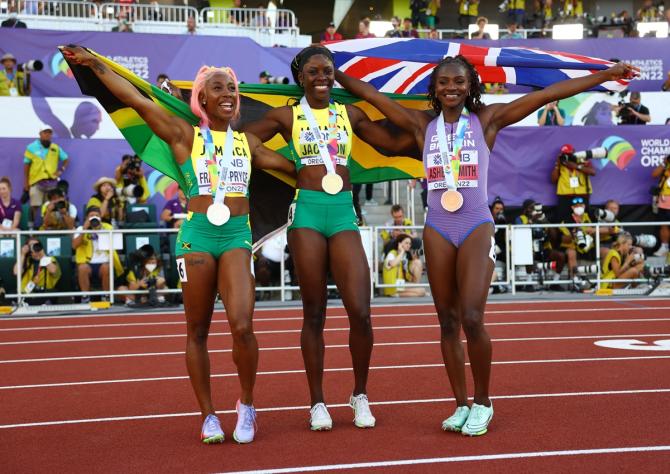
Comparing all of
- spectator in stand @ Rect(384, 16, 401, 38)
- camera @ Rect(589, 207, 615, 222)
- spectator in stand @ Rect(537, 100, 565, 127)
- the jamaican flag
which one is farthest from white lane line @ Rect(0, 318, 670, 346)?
spectator in stand @ Rect(384, 16, 401, 38)

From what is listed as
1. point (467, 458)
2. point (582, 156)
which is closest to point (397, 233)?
point (582, 156)

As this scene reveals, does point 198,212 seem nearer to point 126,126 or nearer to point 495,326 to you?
point 126,126

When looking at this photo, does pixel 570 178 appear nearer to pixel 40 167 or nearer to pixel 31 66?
pixel 40 167

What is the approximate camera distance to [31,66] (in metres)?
→ 16.4

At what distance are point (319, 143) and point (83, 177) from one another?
9.98 metres

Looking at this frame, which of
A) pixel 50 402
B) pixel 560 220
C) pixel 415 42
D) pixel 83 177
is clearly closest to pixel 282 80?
pixel 83 177

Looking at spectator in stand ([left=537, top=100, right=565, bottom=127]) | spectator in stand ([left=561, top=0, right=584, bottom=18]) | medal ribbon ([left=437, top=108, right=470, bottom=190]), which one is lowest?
medal ribbon ([left=437, top=108, right=470, bottom=190])

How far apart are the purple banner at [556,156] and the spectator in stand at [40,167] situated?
7.09 meters

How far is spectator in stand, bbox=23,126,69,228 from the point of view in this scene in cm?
1429

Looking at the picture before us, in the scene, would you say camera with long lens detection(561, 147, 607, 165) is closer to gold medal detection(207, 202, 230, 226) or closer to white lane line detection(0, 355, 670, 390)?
white lane line detection(0, 355, 670, 390)

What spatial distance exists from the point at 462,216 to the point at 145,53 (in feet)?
42.7

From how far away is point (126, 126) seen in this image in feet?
19.6

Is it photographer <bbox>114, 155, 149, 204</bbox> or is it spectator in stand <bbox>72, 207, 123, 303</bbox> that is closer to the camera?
spectator in stand <bbox>72, 207, 123, 303</bbox>

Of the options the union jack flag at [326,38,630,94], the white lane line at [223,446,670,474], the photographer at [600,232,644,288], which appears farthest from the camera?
the photographer at [600,232,644,288]
